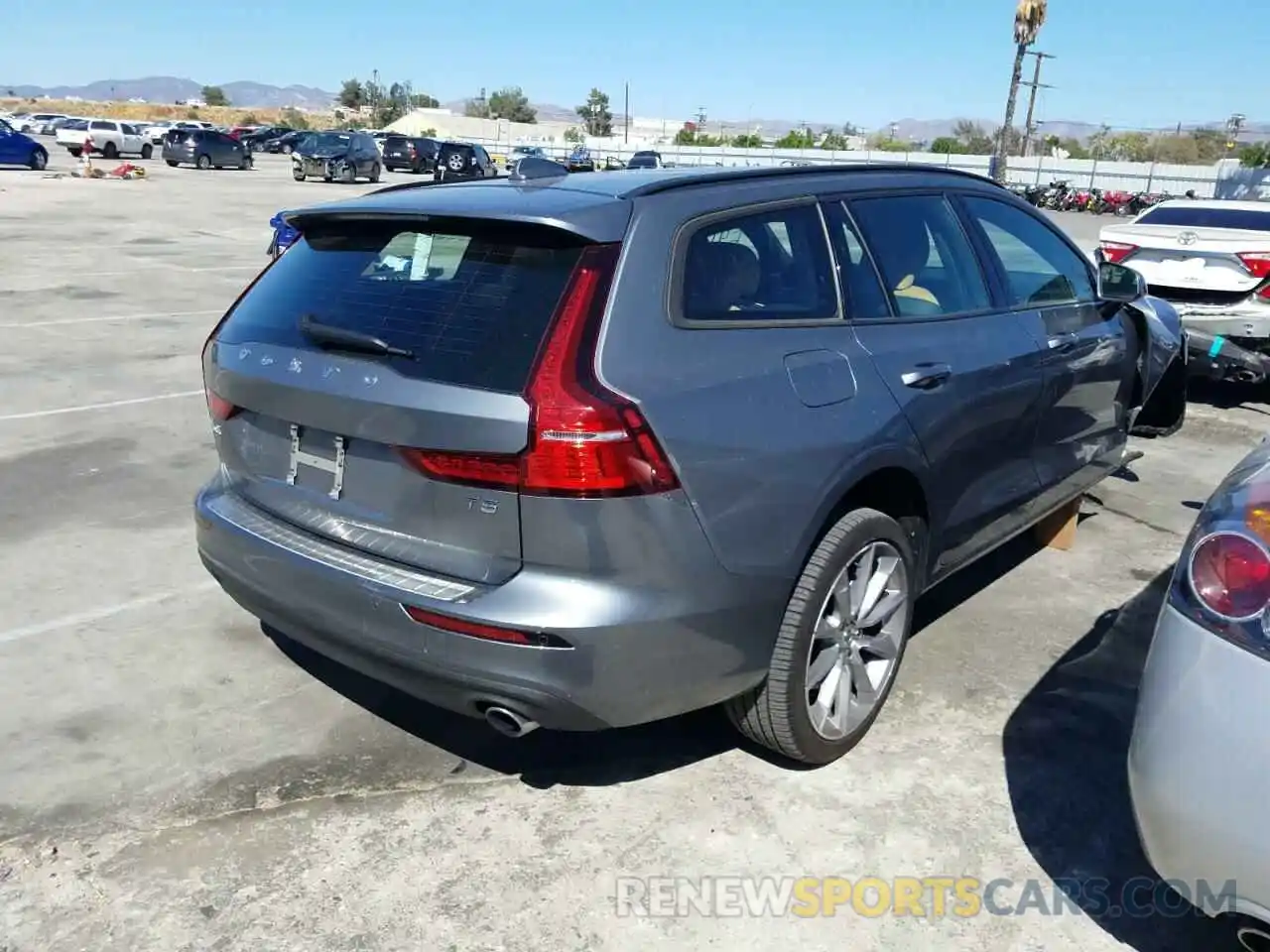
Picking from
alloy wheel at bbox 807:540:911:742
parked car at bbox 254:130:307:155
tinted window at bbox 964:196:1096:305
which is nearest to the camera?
alloy wheel at bbox 807:540:911:742

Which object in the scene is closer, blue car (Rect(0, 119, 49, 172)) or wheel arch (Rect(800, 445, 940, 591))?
wheel arch (Rect(800, 445, 940, 591))

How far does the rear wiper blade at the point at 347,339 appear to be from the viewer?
2827 mm

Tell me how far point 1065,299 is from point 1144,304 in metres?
1.77

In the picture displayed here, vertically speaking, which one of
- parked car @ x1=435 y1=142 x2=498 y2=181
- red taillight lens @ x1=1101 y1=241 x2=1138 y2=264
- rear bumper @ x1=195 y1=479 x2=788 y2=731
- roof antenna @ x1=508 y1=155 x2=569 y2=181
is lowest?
parked car @ x1=435 y1=142 x2=498 y2=181

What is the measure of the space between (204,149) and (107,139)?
14.3 feet

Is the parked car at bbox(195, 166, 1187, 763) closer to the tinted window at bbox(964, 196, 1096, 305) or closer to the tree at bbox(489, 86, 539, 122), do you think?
the tinted window at bbox(964, 196, 1096, 305)

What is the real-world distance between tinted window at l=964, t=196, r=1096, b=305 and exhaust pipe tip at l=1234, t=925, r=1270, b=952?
2.56 metres

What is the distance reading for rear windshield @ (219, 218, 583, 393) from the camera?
2.70 meters

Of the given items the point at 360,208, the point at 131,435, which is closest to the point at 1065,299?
the point at 360,208

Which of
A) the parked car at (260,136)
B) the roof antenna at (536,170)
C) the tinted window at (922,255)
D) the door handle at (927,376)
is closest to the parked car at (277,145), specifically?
the parked car at (260,136)

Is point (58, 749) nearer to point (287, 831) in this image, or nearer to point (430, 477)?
point (287, 831)

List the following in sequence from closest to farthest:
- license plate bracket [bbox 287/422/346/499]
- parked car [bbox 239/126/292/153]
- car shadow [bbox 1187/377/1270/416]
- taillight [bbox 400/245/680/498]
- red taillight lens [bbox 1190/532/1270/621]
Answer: red taillight lens [bbox 1190/532/1270/621], taillight [bbox 400/245/680/498], license plate bracket [bbox 287/422/346/499], car shadow [bbox 1187/377/1270/416], parked car [bbox 239/126/292/153]

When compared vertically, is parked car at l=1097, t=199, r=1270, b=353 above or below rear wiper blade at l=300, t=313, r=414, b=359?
below

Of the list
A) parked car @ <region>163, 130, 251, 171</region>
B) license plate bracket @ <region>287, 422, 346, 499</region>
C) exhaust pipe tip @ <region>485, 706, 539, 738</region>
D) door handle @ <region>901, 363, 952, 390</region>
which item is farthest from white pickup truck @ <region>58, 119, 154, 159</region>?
exhaust pipe tip @ <region>485, 706, 539, 738</region>
